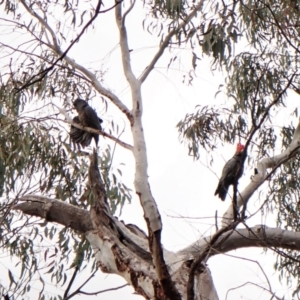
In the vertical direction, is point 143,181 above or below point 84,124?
below

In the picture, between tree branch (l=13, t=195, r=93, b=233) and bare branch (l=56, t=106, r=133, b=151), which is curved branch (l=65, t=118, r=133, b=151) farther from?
tree branch (l=13, t=195, r=93, b=233)

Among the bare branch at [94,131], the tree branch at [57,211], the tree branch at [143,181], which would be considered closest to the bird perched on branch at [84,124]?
the bare branch at [94,131]

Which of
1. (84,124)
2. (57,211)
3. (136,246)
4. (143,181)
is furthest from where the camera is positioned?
(84,124)

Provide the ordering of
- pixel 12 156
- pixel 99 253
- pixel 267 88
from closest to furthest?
pixel 99 253 → pixel 12 156 → pixel 267 88

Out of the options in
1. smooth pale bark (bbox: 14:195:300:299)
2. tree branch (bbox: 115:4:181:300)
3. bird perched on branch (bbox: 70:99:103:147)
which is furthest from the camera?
bird perched on branch (bbox: 70:99:103:147)

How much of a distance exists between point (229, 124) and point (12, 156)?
1.85 metres

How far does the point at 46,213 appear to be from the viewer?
4191mm

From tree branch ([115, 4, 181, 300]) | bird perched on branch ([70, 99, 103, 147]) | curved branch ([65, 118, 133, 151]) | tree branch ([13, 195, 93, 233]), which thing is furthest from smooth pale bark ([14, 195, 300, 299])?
bird perched on branch ([70, 99, 103, 147])

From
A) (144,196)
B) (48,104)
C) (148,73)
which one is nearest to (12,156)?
(48,104)

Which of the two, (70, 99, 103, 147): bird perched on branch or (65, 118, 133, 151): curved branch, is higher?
(70, 99, 103, 147): bird perched on branch

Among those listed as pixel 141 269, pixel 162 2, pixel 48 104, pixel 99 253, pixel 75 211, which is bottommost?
pixel 141 269

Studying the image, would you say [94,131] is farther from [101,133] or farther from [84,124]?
[84,124]

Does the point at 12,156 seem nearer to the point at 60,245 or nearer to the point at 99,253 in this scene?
the point at 60,245

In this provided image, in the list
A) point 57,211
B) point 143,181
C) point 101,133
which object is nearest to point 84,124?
point 101,133
